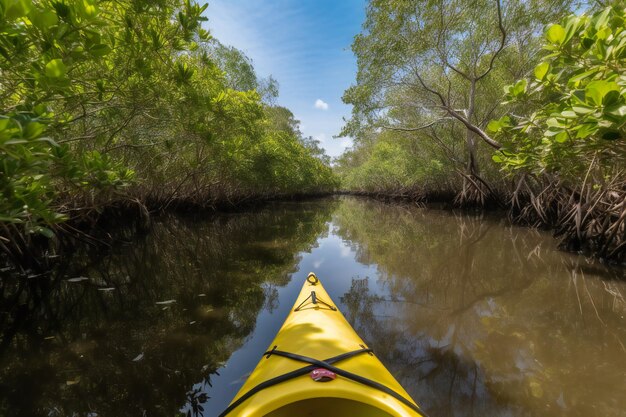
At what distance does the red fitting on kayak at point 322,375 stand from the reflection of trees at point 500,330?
99 centimetres

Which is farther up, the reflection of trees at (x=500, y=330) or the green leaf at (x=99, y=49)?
the green leaf at (x=99, y=49)

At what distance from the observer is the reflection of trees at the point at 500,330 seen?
1.95m

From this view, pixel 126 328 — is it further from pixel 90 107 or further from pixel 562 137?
pixel 562 137

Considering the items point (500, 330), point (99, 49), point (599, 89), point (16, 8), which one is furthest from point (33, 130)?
point (500, 330)

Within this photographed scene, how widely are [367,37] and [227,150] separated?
5991 millimetres

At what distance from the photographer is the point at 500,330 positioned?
2.86 m

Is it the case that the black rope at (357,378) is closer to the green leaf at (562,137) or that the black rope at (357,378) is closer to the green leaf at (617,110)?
the green leaf at (617,110)

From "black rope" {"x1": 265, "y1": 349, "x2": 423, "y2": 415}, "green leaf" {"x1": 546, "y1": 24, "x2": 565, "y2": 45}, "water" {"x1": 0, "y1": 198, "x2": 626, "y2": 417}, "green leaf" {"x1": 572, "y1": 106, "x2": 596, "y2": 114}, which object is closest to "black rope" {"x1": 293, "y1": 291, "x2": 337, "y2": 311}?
"water" {"x1": 0, "y1": 198, "x2": 626, "y2": 417}

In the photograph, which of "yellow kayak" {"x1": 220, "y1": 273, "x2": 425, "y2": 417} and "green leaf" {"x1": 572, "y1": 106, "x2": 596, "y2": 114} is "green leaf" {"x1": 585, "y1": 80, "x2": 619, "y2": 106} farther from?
"yellow kayak" {"x1": 220, "y1": 273, "x2": 425, "y2": 417}

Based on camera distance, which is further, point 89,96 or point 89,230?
point 89,230

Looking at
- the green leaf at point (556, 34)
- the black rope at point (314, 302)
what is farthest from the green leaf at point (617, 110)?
the black rope at point (314, 302)

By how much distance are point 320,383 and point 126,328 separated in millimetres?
2595

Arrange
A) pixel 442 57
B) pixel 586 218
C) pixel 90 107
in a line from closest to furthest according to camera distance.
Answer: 1. pixel 90 107
2. pixel 586 218
3. pixel 442 57

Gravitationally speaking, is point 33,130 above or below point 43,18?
below
